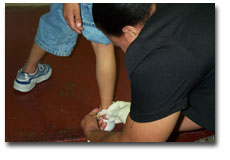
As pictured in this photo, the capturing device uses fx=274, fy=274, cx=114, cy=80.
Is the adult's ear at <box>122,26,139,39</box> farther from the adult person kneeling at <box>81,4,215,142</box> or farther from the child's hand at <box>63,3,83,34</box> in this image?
the child's hand at <box>63,3,83,34</box>

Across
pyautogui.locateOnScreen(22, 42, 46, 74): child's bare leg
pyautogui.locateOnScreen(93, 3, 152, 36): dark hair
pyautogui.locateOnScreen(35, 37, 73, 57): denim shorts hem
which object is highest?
pyautogui.locateOnScreen(93, 3, 152, 36): dark hair

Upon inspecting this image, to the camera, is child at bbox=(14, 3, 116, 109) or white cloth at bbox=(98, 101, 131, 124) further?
white cloth at bbox=(98, 101, 131, 124)

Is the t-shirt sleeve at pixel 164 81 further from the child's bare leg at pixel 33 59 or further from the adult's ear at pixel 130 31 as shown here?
the child's bare leg at pixel 33 59

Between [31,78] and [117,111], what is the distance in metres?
0.38

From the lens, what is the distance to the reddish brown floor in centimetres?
96

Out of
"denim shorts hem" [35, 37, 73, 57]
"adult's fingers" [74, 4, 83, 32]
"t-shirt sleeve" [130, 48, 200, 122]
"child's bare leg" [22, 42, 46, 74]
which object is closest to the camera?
"t-shirt sleeve" [130, 48, 200, 122]

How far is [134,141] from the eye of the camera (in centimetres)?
68

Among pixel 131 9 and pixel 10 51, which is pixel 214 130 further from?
pixel 10 51

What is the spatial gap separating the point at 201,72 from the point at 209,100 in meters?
0.17

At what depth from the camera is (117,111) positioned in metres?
1.04

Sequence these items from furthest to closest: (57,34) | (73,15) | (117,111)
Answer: (117,111) → (57,34) → (73,15)

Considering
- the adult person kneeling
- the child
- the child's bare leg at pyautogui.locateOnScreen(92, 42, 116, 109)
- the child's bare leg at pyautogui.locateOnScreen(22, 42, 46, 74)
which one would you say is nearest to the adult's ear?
the adult person kneeling

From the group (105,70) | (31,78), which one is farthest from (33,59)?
(105,70)

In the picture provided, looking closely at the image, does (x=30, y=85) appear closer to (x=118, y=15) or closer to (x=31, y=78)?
(x=31, y=78)
